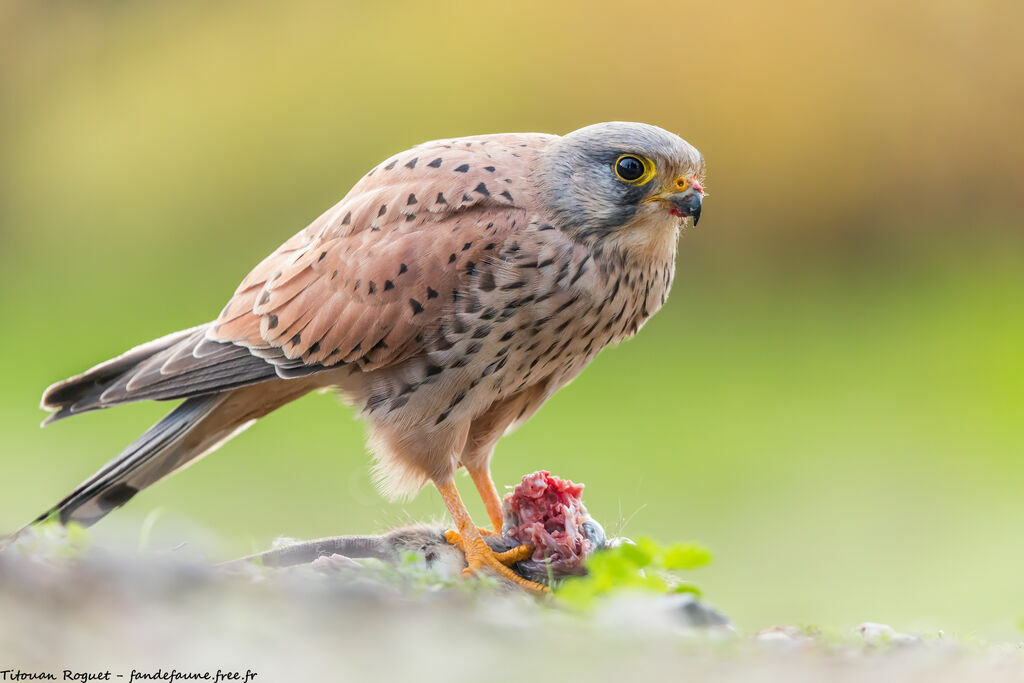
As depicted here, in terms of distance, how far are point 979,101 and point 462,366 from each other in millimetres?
6791

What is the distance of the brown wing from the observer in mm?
3213

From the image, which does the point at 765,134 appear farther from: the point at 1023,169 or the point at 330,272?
the point at 330,272

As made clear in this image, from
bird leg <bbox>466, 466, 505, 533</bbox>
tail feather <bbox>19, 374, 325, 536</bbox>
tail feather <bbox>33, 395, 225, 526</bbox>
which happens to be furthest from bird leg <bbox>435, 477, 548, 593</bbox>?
tail feather <bbox>33, 395, 225, 526</bbox>

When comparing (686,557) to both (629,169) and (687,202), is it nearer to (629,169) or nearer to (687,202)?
(687,202)

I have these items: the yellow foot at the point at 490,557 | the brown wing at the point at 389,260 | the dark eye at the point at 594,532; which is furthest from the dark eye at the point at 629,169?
the yellow foot at the point at 490,557

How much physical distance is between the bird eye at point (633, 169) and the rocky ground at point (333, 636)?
4.42 ft

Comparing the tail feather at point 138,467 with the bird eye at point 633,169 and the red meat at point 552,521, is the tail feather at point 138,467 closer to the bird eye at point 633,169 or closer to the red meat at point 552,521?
the red meat at point 552,521

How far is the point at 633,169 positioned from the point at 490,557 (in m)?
1.19

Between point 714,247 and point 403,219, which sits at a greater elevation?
point 714,247

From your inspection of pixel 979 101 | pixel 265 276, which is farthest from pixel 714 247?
pixel 265 276

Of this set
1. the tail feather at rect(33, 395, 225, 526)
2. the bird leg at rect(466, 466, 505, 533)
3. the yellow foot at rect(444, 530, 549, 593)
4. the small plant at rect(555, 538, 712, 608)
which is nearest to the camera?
the small plant at rect(555, 538, 712, 608)

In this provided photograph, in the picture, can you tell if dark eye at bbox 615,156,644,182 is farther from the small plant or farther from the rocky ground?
the rocky ground

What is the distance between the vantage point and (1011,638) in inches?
119

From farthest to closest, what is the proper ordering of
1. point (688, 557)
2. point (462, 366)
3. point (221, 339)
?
point (221, 339) < point (462, 366) < point (688, 557)
